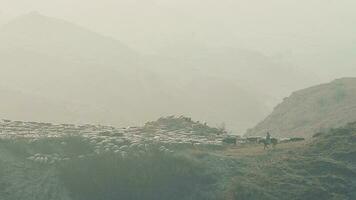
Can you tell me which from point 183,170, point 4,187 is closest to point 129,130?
point 183,170

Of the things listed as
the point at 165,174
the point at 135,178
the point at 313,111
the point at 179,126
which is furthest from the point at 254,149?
the point at 313,111

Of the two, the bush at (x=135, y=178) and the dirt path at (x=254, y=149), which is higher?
the dirt path at (x=254, y=149)

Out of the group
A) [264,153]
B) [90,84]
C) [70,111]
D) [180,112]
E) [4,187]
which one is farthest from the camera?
[90,84]

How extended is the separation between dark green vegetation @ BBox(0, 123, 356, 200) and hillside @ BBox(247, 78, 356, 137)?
1775 inches

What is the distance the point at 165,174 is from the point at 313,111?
68.1m

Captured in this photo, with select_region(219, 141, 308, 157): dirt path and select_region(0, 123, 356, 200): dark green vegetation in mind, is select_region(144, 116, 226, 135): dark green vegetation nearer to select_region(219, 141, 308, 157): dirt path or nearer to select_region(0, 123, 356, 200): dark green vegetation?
select_region(219, 141, 308, 157): dirt path

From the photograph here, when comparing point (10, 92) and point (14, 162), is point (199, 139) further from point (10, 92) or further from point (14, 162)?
point (10, 92)

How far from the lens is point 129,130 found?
5334 centimetres

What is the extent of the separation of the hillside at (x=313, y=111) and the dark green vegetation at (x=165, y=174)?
45093mm

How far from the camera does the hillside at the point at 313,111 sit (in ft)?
302

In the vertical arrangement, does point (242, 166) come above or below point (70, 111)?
below

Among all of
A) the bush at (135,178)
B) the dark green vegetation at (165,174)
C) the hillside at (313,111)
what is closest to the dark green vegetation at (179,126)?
the dark green vegetation at (165,174)

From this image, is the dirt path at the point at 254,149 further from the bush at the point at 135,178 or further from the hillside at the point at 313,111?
the hillside at the point at 313,111

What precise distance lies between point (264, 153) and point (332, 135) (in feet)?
21.2
